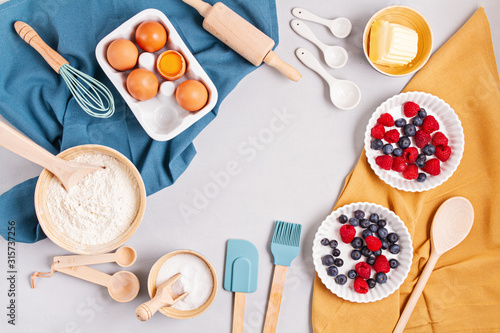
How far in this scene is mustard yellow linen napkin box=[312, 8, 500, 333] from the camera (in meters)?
1.20

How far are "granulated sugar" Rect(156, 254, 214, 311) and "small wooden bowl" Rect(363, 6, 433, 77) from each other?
0.84m

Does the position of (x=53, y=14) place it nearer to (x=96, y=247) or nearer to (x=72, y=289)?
(x=96, y=247)

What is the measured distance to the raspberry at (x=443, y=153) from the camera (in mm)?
1166

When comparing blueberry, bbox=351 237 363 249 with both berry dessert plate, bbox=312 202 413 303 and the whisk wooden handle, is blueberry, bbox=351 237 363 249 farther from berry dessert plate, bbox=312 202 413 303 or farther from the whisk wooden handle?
the whisk wooden handle

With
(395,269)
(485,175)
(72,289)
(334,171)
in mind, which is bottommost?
(72,289)

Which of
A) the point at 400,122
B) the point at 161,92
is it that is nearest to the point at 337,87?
the point at 400,122

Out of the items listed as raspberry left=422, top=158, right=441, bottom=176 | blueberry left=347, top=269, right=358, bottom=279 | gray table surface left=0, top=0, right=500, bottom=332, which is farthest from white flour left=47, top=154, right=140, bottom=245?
raspberry left=422, top=158, right=441, bottom=176

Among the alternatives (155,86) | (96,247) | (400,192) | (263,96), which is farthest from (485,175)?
(96,247)

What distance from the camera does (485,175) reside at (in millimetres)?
1222

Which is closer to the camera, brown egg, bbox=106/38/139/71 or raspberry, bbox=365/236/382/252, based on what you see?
brown egg, bbox=106/38/139/71

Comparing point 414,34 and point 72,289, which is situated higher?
point 414,34

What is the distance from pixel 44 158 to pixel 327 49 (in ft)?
2.96

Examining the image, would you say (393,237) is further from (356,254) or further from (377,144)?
(377,144)

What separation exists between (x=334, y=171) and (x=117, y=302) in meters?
0.83
